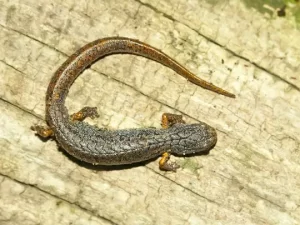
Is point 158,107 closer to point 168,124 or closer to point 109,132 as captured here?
point 168,124

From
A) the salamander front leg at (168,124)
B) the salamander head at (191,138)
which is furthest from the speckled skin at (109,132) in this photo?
the salamander front leg at (168,124)

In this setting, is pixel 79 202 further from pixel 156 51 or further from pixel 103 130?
pixel 156 51

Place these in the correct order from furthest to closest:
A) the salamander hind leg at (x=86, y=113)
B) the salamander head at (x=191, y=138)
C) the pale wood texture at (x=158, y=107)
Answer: the salamander head at (x=191, y=138) → the salamander hind leg at (x=86, y=113) → the pale wood texture at (x=158, y=107)

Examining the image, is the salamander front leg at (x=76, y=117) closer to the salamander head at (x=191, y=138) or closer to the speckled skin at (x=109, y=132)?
the speckled skin at (x=109, y=132)

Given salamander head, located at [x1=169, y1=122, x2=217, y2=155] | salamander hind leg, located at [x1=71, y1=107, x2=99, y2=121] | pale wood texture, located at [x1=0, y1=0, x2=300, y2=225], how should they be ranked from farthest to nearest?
salamander head, located at [x1=169, y1=122, x2=217, y2=155], salamander hind leg, located at [x1=71, y1=107, x2=99, y2=121], pale wood texture, located at [x1=0, y1=0, x2=300, y2=225]

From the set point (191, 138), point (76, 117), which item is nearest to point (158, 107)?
point (191, 138)

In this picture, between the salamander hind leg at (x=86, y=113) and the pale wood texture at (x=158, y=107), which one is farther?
the salamander hind leg at (x=86, y=113)

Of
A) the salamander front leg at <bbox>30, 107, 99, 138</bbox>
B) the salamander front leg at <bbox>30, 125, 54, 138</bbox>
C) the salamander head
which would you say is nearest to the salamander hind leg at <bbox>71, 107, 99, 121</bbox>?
the salamander front leg at <bbox>30, 107, 99, 138</bbox>

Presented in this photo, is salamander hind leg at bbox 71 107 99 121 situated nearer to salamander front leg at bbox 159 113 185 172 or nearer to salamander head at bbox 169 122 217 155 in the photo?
salamander front leg at bbox 159 113 185 172
